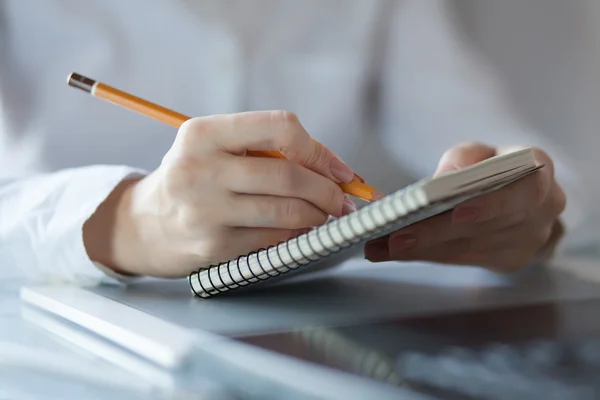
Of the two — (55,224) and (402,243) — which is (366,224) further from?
(55,224)

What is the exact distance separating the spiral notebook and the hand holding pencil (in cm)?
2

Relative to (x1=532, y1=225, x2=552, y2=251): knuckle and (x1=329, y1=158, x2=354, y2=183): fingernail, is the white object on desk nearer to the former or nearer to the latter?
(x1=329, y1=158, x2=354, y2=183): fingernail

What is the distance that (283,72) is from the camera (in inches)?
23.6

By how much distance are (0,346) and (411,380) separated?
16 cm

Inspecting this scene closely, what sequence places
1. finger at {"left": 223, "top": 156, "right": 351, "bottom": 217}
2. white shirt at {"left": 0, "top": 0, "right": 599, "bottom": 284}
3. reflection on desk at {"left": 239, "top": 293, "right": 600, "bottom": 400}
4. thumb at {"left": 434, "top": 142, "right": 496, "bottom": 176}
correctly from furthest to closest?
1. white shirt at {"left": 0, "top": 0, "right": 599, "bottom": 284}
2. thumb at {"left": 434, "top": 142, "right": 496, "bottom": 176}
3. finger at {"left": 223, "top": 156, "right": 351, "bottom": 217}
4. reflection on desk at {"left": 239, "top": 293, "right": 600, "bottom": 400}

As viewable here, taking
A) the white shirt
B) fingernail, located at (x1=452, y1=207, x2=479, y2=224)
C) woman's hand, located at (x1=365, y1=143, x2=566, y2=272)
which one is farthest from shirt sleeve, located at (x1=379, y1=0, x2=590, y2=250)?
fingernail, located at (x1=452, y1=207, x2=479, y2=224)

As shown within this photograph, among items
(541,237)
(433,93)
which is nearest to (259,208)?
(541,237)

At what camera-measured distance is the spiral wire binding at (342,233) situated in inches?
8.9

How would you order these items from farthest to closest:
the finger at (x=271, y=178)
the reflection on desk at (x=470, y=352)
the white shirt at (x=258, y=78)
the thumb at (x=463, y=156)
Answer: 1. the white shirt at (x=258, y=78)
2. the thumb at (x=463, y=156)
3. the finger at (x=271, y=178)
4. the reflection on desk at (x=470, y=352)

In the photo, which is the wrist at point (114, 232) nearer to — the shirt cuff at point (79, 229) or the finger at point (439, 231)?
the shirt cuff at point (79, 229)

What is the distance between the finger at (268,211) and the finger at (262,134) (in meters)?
0.02

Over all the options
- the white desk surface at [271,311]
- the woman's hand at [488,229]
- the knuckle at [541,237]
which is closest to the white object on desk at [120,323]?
the white desk surface at [271,311]

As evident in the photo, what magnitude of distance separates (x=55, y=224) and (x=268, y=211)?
0.16 m

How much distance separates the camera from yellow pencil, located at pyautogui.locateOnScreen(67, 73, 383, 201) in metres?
0.33
